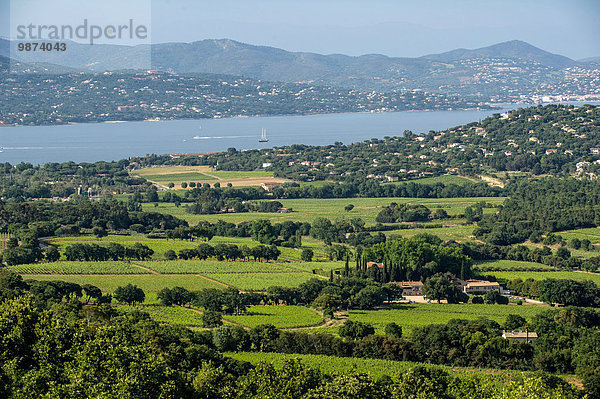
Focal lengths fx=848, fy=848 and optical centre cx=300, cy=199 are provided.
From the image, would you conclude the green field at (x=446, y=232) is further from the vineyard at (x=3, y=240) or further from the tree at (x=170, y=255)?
the vineyard at (x=3, y=240)

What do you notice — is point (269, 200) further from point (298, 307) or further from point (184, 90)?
point (184, 90)

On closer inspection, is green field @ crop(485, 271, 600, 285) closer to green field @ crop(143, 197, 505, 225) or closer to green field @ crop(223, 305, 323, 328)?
green field @ crop(223, 305, 323, 328)

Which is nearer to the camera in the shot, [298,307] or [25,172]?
[298,307]

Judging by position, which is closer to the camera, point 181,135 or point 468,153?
point 468,153

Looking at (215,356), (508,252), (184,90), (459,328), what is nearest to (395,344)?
(459,328)

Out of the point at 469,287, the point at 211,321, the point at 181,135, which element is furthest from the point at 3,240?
the point at 181,135

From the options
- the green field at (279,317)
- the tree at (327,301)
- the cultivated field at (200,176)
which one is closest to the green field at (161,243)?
the tree at (327,301)

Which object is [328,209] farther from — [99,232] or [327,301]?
[327,301]
